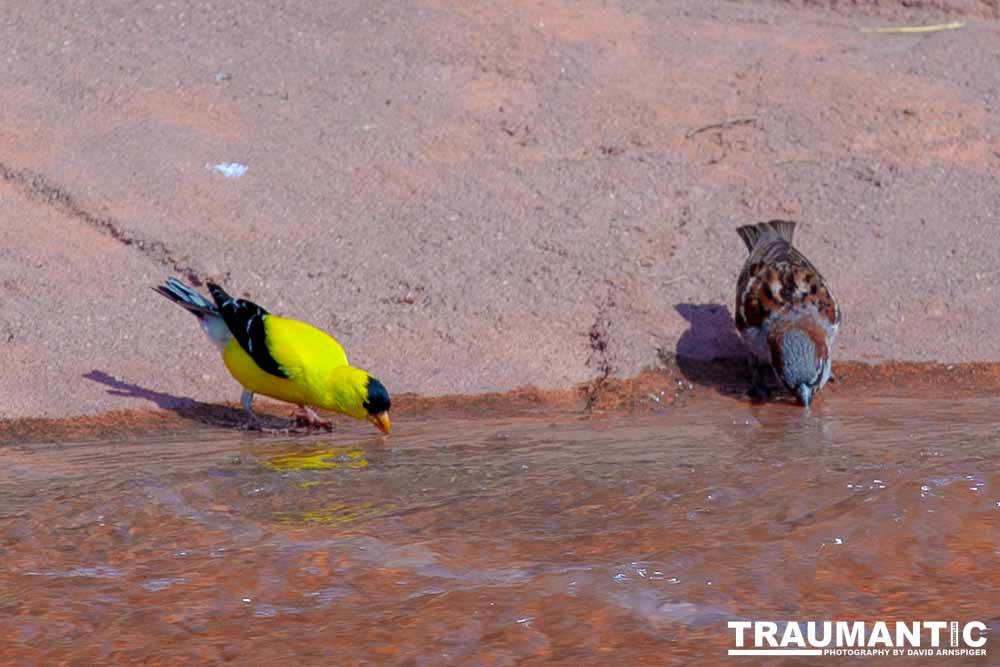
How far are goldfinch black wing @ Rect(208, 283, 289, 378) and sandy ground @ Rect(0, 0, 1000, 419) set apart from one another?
16.5 inches

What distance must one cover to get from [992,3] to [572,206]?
4.44 m

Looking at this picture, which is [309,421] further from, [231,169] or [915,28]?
[915,28]

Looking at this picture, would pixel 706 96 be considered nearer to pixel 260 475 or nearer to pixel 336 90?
pixel 336 90

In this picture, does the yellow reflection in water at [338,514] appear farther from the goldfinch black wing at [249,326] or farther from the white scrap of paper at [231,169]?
the white scrap of paper at [231,169]

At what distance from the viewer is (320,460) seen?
618 cm

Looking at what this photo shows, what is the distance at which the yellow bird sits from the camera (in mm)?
6707

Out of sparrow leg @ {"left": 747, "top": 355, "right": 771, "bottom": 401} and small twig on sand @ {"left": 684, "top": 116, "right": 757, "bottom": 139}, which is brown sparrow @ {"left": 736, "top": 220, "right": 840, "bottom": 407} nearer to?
sparrow leg @ {"left": 747, "top": 355, "right": 771, "bottom": 401}

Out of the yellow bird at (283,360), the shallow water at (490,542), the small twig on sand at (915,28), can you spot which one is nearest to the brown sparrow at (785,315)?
the shallow water at (490,542)

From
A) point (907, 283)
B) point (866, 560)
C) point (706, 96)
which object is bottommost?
point (866, 560)

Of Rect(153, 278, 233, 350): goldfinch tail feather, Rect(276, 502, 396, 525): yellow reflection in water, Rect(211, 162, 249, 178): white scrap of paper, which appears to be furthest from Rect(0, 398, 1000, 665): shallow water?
Rect(211, 162, 249, 178): white scrap of paper

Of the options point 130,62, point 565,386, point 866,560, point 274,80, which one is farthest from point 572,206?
point 866,560

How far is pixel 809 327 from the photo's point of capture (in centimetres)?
733

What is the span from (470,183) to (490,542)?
Answer: 4.02 meters

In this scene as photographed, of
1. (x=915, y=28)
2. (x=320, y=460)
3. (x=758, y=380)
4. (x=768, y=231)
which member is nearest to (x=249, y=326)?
(x=320, y=460)
